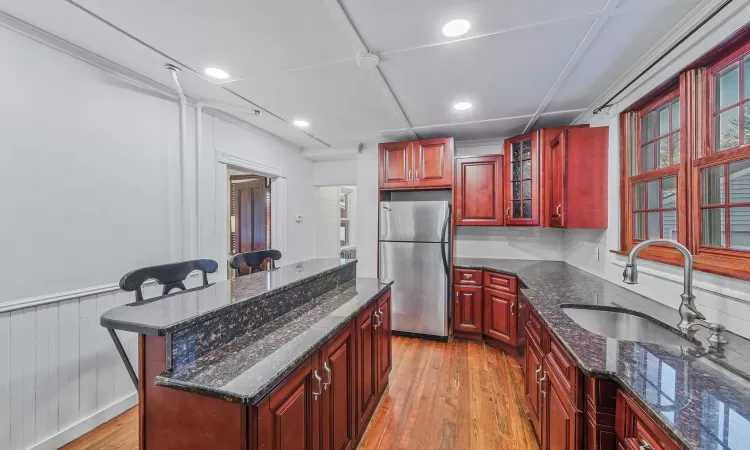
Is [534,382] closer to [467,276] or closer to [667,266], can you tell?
[667,266]

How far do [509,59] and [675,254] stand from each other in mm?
1541

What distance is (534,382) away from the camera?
1.84m

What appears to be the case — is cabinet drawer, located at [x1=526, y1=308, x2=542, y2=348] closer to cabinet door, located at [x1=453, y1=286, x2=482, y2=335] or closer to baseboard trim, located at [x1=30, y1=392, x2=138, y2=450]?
cabinet door, located at [x1=453, y1=286, x2=482, y2=335]

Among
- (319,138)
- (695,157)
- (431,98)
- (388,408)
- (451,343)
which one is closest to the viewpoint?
(695,157)

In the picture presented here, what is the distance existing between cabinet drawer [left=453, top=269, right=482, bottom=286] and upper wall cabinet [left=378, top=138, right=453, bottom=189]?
1000 millimetres

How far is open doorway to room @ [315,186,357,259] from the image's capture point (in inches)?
183

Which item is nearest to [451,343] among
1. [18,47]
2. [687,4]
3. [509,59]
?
[509,59]

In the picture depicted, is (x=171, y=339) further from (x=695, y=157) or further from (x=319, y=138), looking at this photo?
(x=319, y=138)

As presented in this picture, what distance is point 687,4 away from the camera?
140 cm

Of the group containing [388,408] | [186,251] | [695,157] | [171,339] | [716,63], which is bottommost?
[388,408]

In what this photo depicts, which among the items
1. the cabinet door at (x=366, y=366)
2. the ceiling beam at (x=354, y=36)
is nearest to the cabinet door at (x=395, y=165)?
the ceiling beam at (x=354, y=36)

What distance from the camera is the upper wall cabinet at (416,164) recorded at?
3355mm

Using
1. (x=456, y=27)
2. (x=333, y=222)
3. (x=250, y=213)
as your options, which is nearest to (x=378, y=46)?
(x=456, y=27)

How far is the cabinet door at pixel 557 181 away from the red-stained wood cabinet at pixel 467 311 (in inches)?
42.7
